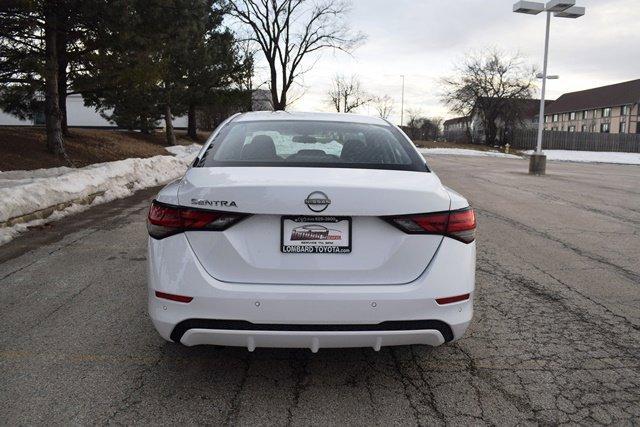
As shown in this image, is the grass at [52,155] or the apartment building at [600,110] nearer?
the grass at [52,155]

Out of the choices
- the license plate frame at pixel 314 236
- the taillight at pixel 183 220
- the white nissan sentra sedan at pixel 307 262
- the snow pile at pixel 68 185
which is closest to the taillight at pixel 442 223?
the white nissan sentra sedan at pixel 307 262

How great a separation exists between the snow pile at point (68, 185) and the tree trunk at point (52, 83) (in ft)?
8.29

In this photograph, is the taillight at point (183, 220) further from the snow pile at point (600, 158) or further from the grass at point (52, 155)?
the snow pile at point (600, 158)

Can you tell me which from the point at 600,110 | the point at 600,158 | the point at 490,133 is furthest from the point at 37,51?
the point at 600,110

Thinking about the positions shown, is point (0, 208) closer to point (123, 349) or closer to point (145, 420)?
point (123, 349)

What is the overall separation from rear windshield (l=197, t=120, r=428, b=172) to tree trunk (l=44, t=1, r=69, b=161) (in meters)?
10.9

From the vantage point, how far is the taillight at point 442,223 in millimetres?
2697

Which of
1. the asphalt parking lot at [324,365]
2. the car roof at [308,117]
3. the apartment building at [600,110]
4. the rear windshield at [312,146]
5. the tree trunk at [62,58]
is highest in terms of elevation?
the apartment building at [600,110]

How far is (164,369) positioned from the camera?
124 inches

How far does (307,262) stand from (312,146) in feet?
5.00

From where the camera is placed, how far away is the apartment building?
7719 cm

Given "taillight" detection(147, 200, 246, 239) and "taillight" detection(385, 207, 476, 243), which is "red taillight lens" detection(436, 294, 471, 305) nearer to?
"taillight" detection(385, 207, 476, 243)

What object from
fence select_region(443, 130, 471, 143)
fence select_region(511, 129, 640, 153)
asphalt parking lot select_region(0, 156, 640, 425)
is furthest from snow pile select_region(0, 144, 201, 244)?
fence select_region(443, 130, 471, 143)

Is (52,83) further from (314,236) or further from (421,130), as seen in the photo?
(421,130)
